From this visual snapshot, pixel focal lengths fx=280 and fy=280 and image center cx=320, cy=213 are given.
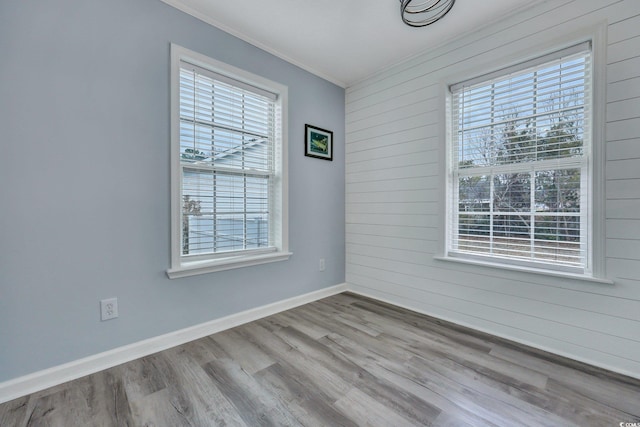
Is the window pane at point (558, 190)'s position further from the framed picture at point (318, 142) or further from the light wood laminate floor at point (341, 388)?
the framed picture at point (318, 142)

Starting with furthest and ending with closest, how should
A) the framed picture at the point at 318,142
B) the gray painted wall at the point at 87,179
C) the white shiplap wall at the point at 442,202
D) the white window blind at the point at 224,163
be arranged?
the framed picture at the point at 318,142
the white window blind at the point at 224,163
the white shiplap wall at the point at 442,202
the gray painted wall at the point at 87,179

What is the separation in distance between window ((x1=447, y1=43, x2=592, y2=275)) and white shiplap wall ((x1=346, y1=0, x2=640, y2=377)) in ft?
0.41

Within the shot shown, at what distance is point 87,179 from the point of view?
180cm

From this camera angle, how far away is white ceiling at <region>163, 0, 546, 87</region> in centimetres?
214

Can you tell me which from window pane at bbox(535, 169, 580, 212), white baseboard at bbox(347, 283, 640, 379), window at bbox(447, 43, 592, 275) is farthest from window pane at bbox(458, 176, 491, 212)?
white baseboard at bbox(347, 283, 640, 379)

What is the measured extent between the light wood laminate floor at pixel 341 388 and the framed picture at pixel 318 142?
1.90 m

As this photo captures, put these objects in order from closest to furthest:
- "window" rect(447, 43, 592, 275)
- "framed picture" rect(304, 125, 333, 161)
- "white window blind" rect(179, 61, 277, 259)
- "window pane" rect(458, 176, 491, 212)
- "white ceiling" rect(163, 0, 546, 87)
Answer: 1. "window" rect(447, 43, 592, 275)
2. "white ceiling" rect(163, 0, 546, 87)
3. "white window blind" rect(179, 61, 277, 259)
4. "window pane" rect(458, 176, 491, 212)
5. "framed picture" rect(304, 125, 333, 161)

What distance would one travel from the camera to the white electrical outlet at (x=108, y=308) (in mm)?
1856

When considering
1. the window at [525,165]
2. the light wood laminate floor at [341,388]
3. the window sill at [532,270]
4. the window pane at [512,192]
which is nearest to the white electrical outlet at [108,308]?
the light wood laminate floor at [341,388]

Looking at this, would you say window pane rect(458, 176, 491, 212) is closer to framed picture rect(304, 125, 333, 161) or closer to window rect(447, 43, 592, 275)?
window rect(447, 43, 592, 275)

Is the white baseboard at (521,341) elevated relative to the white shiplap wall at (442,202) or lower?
lower

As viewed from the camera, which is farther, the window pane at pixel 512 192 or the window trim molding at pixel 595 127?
the window pane at pixel 512 192

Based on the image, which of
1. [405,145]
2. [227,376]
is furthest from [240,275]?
[405,145]

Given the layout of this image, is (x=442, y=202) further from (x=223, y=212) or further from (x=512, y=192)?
(x=223, y=212)
